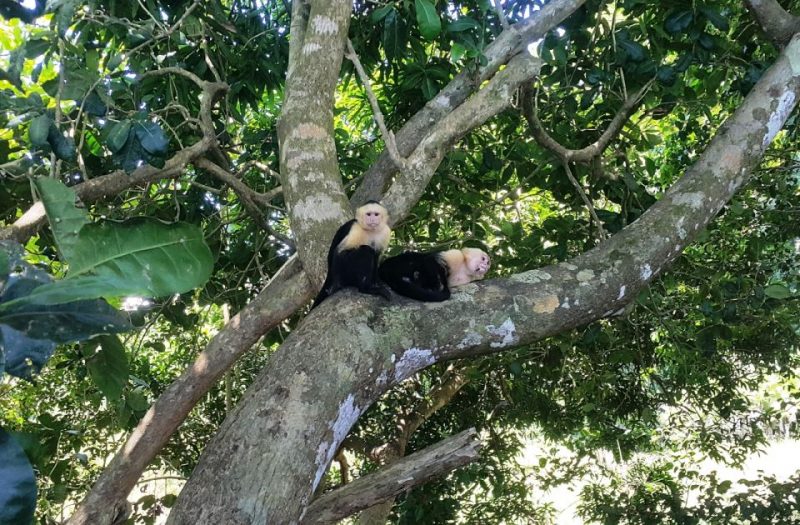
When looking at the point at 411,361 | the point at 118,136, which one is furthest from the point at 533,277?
the point at 118,136

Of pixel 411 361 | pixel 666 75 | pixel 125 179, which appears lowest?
pixel 411 361

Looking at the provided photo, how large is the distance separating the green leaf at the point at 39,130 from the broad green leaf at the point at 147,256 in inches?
52.9

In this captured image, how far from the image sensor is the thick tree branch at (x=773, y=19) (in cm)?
323

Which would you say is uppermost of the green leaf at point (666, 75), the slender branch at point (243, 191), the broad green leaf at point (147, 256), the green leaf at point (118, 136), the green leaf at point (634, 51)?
the green leaf at point (634, 51)

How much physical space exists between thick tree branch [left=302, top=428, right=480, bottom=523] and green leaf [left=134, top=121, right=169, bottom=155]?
54.3 inches

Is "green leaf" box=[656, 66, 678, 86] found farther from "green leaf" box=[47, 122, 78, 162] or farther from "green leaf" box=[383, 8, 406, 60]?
"green leaf" box=[47, 122, 78, 162]

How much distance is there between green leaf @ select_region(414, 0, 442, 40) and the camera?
2736mm

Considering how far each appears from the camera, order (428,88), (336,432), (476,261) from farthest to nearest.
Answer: (428,88) < (476,261) < (336,432)

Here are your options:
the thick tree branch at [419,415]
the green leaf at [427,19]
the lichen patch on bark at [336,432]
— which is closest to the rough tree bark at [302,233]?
the green leaf at [427,19]

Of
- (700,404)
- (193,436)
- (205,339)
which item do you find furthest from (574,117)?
(193,436)

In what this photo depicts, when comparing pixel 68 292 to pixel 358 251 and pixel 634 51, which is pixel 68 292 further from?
pixel 634 51

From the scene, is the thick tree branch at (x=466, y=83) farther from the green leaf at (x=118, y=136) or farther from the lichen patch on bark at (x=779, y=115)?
the green leaf at (x=118, y=136)

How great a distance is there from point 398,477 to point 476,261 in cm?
174

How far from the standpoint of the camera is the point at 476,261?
3822mm
